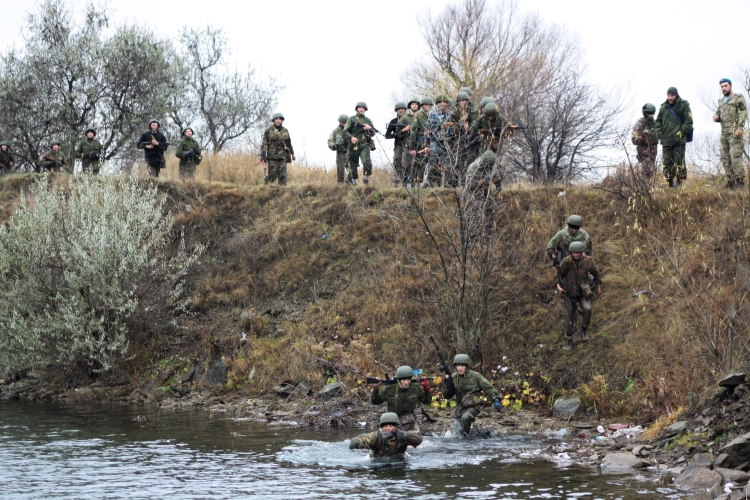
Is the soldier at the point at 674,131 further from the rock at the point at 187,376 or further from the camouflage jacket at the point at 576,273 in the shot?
the rock at the point at 187,376

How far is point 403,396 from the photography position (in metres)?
15.6

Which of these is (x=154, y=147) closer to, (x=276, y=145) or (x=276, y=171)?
(x=276, y=171)

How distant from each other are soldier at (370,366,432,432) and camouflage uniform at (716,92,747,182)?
876 cm

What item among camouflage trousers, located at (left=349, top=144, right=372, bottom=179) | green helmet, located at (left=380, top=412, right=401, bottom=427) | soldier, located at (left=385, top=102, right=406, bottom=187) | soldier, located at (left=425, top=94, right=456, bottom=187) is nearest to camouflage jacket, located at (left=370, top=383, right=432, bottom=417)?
green helmet, located at (left=380, top=412, right=401, bottom=427)

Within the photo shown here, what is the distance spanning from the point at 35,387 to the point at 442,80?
26177 mm

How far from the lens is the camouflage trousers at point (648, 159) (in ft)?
68.4

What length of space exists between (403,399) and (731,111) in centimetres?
986

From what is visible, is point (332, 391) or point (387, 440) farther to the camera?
point (332, 391)

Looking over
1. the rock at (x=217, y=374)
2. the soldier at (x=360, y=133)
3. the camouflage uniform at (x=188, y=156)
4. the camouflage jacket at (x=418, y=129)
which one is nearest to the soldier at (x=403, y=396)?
the rock at (x=217, y=374)

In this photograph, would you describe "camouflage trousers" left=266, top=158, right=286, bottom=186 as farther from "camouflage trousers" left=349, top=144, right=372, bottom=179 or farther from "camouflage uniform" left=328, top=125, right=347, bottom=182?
"camouflage trousers" left=349, top=144, right=372, bottom=179

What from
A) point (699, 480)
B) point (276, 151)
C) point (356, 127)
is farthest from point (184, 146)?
point (699, 480)

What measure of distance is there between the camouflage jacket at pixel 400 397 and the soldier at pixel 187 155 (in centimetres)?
1392

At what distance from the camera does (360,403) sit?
18.6 metres

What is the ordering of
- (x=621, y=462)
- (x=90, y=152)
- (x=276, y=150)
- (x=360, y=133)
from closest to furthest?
(x=621, y=462), (x=360, y=133), (x=276, y=150), (x=90, y=152)
